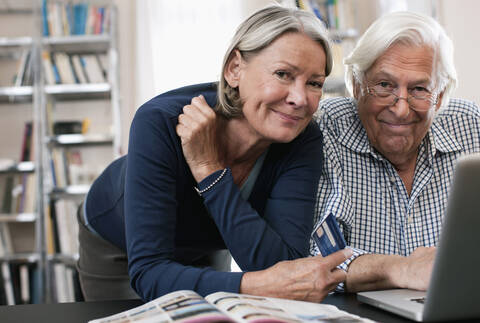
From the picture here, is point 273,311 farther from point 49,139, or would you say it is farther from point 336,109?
point 49,139

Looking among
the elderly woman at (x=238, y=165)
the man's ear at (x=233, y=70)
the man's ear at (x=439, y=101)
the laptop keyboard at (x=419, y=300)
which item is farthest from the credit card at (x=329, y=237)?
the man's ear at (x=439, y=101)

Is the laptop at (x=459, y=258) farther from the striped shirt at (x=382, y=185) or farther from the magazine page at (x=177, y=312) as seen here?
the striped shirt at (x=382, y=185)

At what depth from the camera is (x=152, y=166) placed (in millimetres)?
927

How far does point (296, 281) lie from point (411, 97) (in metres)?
0.68

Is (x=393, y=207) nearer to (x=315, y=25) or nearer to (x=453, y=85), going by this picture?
(x=453, y=85)

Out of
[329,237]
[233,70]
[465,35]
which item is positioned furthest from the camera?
[465,35]

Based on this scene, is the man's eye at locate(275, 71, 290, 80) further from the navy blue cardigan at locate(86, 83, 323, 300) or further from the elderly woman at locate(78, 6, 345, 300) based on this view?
the navy blue cardigan at locate(86, 83, 323, 300)

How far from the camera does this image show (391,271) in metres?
0.88

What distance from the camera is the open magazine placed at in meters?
0.51

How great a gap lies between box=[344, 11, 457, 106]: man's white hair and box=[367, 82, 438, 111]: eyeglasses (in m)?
0.04

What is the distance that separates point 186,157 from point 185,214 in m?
0.15

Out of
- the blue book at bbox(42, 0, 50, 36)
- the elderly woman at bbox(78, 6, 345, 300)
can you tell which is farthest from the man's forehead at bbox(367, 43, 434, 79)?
the blue book at bbox(42, 0, 50, 36)

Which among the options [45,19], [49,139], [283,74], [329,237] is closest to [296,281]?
[329,237]

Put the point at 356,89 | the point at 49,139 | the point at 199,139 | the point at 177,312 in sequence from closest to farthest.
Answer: the point at 177,312 < the point at 199,139 < the point at 356,89 < the point at 49,139
